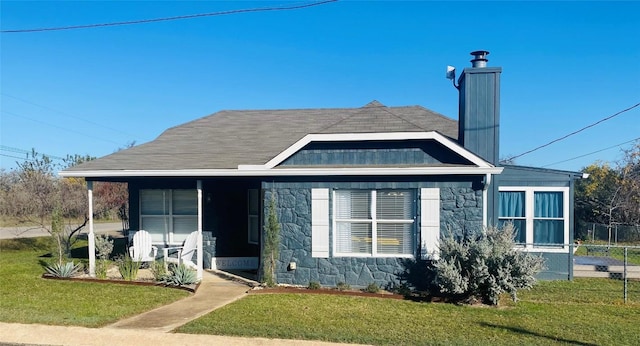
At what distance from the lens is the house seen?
980 cm

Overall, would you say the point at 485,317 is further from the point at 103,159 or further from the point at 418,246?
the point at 103,159

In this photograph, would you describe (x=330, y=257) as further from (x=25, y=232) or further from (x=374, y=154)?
(x=25, y=232)

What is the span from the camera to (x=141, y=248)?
11602 millimetres

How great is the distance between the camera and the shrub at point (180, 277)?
33.3ft

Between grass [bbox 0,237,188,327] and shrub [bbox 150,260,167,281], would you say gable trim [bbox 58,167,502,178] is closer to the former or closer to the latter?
shrub [bbox 150,260,167,281]

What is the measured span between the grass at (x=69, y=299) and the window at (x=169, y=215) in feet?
8.89

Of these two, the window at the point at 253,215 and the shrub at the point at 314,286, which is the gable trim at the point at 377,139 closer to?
the window at the point at 253,215

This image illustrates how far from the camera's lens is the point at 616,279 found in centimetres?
1188

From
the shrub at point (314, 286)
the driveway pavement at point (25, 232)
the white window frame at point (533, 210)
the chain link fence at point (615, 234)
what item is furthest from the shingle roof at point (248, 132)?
the chain link fence at point (615, 234)

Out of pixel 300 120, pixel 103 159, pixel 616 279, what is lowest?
pixel 616 279

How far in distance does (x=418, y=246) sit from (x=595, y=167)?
30320 millimetres

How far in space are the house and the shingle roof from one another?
3.0 inches

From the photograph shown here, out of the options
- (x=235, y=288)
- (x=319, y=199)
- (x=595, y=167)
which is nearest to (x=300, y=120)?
(x=319, y=199)

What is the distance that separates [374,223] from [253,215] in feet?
13.7
